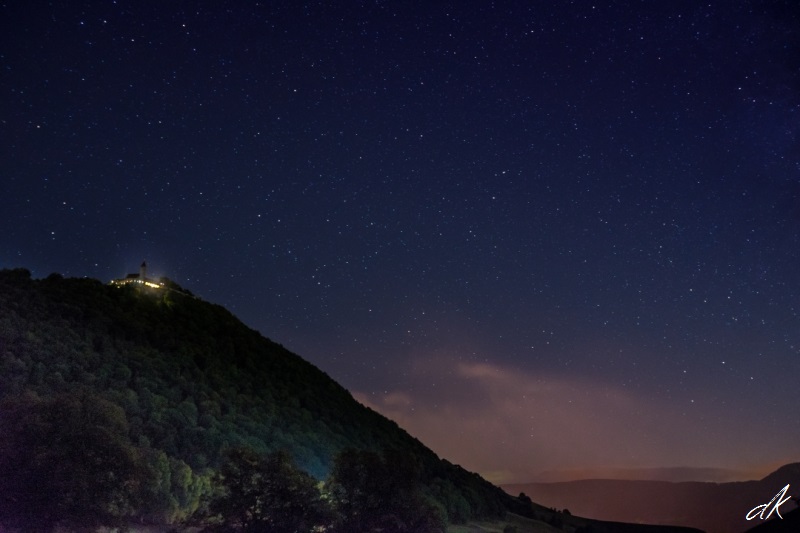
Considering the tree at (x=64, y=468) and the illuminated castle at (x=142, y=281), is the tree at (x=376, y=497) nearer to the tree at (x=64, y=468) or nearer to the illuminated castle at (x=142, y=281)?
the tree at (x=64, y=468)

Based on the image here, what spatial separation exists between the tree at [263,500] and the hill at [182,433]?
0.09m

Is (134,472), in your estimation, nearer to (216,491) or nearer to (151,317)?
(216,491)

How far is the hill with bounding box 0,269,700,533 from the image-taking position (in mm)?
39656

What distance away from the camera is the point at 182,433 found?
7694 cm

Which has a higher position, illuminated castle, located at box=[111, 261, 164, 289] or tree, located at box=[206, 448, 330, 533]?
illuminated castle, located at box=[111, 261, 164, 289]

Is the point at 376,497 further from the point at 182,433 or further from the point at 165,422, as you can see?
the point at 165,422

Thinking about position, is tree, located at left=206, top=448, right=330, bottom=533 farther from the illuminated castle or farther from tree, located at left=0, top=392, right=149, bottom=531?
the illuminated castle

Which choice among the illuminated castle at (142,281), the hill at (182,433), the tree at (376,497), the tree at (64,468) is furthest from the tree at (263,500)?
the illuminated castle at (142,281)

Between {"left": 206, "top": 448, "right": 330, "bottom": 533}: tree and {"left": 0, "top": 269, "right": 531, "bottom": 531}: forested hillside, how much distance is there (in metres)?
0.15

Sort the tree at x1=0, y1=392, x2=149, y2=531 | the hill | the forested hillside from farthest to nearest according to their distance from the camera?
the hill
the forested hillside
the tree at x1=0, y1=392, x2=149, y2=531

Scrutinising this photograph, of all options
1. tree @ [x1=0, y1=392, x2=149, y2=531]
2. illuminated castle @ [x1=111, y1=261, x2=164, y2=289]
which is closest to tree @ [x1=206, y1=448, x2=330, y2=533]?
tree @ [x1=0, y1=392, x2=149, y2=531]

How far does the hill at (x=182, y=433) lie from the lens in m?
39.7

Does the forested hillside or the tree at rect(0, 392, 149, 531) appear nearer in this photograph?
the tree at rect(0, 392, 149, 531)

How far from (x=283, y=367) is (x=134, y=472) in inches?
3372
